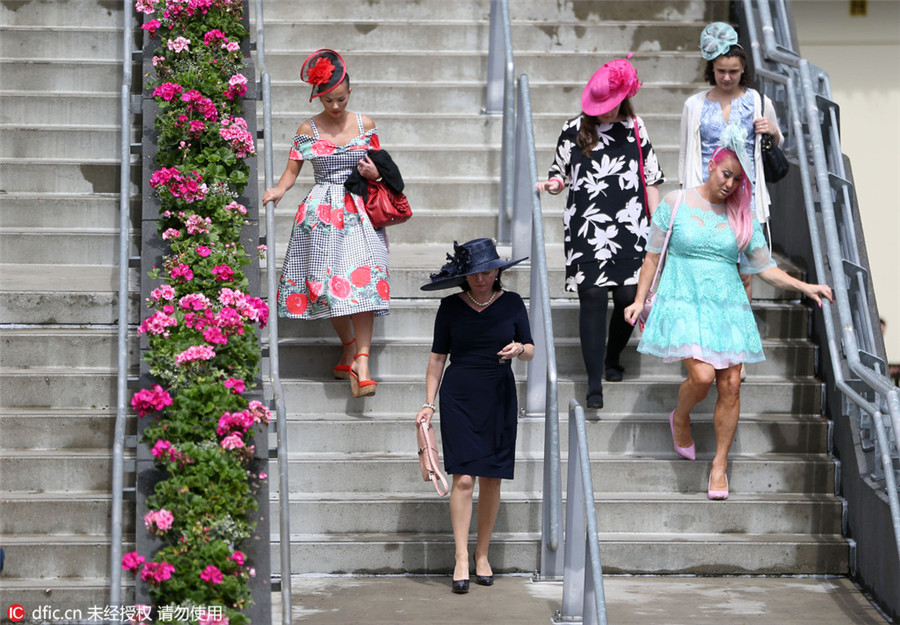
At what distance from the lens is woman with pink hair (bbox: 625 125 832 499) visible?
710 cm

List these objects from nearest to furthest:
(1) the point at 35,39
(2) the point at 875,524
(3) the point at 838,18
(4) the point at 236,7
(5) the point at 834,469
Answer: (2) the point at 875,524 → (5) the point at 834,469 → (4) the point at 236,7 → (1) the point at 35,39 → (3) the point at 838,18

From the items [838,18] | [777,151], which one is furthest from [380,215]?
[838,18]

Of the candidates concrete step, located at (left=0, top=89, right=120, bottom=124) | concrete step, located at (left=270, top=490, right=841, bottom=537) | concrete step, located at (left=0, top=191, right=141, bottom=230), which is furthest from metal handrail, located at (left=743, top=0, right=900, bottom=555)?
concrete step, located at (left=0, top=89, right=120, bottom=124)

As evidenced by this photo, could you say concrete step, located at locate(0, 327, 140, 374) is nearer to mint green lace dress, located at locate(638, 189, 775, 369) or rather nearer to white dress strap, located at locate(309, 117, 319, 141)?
white dress strap, located at locate(309, 117, 319, 141)

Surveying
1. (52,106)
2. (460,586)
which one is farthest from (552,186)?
(52,106)

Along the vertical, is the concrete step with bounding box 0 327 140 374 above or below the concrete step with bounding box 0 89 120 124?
below

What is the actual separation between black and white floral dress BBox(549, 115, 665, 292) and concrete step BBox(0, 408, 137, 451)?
8.05 feet

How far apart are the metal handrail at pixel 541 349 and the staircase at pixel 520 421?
0.17m

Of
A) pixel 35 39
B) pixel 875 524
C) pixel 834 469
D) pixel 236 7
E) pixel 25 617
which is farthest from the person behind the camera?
pixel 35 39

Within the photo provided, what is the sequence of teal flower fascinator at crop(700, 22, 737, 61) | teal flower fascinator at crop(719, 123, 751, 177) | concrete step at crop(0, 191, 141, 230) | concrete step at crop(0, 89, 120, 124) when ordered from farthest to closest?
concrete step at crop(0, 89, 120, 124) < concrete step at crop(0, 191, 141, 230) < teal flower fascinator at crop(700, 22, 737, 61) < teal flower fascinator at crop(719, 123, 751, 177)

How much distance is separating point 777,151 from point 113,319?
3.58m

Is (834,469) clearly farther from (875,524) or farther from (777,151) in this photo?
(777,151)

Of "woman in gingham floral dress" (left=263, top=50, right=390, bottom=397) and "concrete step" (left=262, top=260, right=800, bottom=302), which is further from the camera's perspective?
"concrete step" (left=262, top=260, right=800, bottom=302)

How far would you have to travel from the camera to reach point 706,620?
21.4 ft
